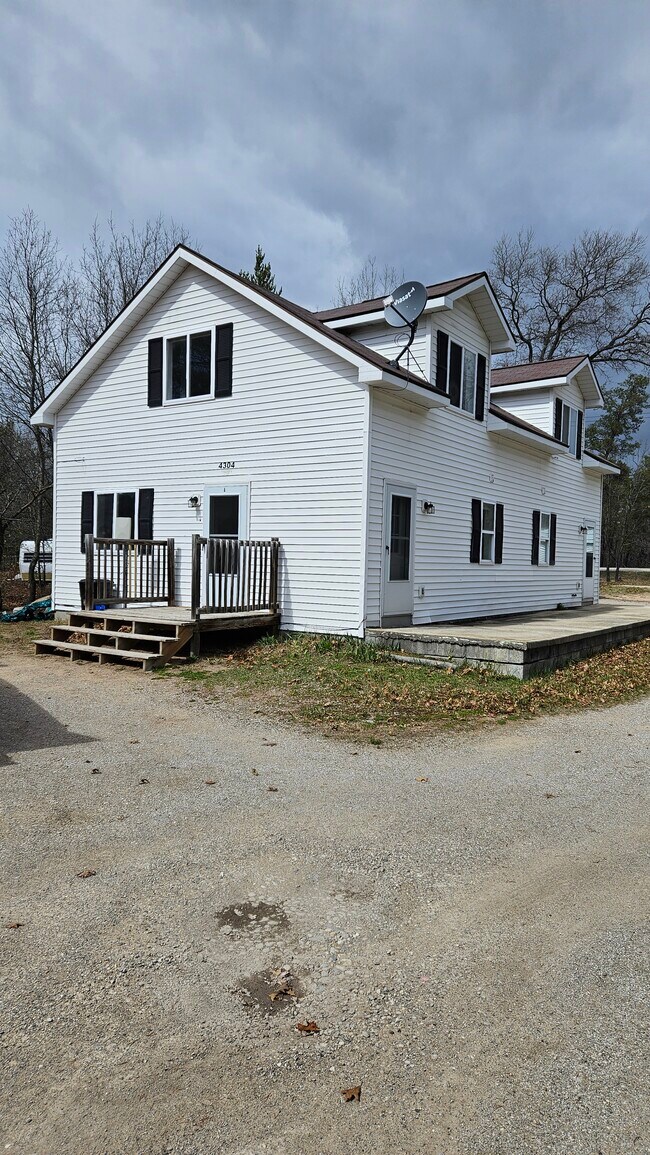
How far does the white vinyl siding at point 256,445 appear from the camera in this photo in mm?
10984

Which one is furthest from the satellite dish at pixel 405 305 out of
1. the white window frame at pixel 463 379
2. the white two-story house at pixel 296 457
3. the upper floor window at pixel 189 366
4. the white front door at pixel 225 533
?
the white front door at pixel 225 533

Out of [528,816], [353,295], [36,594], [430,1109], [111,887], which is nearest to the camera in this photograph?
[430,1109]

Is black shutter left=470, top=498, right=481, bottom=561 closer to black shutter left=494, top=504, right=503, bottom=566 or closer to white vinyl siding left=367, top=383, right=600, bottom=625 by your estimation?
white vinyl siding left=367, top=383, right=600, bottom=625

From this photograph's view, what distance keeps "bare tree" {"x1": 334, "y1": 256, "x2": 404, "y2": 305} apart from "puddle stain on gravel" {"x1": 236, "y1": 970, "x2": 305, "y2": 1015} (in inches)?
1268

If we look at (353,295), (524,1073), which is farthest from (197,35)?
(353,295)

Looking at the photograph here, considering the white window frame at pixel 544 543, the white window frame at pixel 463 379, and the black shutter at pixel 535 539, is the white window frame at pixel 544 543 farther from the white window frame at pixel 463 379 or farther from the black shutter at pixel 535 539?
the white window frame at pixel 463 379

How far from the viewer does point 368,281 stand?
105 feet

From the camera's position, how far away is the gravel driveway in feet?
6.81

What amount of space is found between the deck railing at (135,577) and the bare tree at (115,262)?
12337mm

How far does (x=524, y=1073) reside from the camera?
7.41ft

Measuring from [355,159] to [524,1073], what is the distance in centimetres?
1853

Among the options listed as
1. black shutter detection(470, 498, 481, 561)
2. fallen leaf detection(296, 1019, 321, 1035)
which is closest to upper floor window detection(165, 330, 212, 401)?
black shutter detection(470, 498, 481, 561)

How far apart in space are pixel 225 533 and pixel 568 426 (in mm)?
10733

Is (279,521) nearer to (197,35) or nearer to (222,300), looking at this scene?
(222,300)
